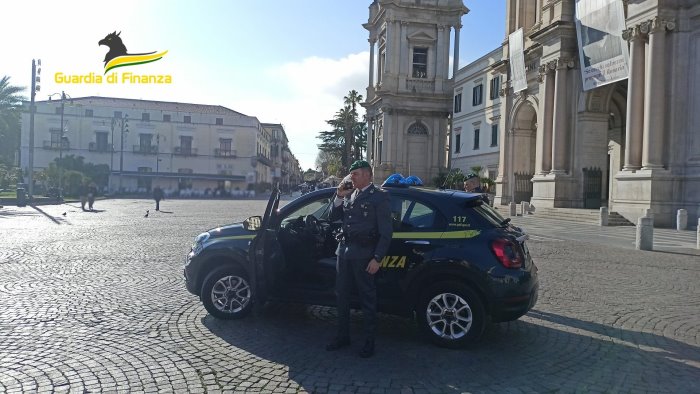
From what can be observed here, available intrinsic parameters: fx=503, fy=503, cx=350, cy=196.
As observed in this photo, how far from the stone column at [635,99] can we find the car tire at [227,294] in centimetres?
2153

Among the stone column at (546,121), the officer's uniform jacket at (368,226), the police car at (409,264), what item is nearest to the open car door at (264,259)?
the police car at (409,264)

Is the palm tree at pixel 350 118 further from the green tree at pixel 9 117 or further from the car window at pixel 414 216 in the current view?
the car window at pixel 414 216

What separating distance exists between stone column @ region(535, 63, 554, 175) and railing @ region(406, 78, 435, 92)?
2410 centimetres

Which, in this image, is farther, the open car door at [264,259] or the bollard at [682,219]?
the bollard at [682,219]

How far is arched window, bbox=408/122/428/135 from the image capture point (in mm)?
53031

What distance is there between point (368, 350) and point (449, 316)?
905 mm

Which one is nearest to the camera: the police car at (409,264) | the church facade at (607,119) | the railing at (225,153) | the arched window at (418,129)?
the police car at (409,264)

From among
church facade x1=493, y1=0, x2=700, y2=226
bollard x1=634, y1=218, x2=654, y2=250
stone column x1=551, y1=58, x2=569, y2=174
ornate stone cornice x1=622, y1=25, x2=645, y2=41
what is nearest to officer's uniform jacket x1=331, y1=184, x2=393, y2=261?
bollard x1=634, y1=218, x2=654, y2=250

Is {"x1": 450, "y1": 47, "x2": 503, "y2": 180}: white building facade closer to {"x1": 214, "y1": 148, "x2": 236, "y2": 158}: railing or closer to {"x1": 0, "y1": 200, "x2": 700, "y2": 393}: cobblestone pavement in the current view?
{"x1": 0, "y1": 200, "x2": 700, "y2": 393}: cobblestone pavement

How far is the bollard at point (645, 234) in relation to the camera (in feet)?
43.9

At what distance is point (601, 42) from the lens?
23969mm

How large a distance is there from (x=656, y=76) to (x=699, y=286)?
1598 cm

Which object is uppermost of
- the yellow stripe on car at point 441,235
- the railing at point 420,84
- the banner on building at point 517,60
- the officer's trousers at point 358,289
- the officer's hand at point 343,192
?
the railing at point 420,84

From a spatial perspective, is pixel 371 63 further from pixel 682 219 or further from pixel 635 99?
pixel 682 219
